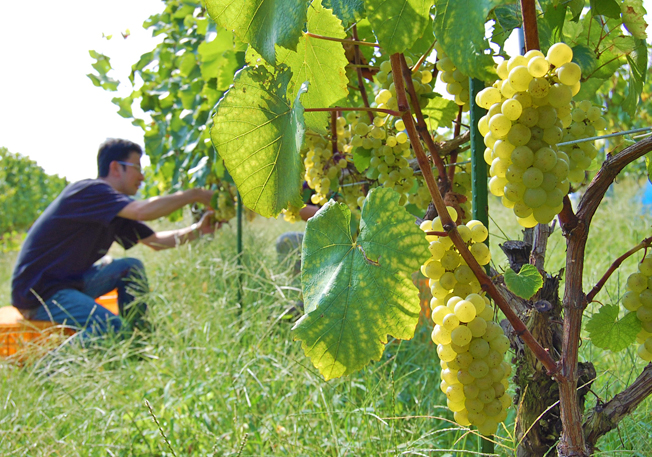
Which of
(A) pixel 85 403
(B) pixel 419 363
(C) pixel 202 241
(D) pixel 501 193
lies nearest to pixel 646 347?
(D) pixel 501 193

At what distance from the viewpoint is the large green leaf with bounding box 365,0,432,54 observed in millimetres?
526

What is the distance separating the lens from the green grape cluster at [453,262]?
0.60 meters

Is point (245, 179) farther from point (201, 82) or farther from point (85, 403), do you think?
point (201, 82)

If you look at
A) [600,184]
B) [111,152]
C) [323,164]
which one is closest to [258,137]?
[600,184]

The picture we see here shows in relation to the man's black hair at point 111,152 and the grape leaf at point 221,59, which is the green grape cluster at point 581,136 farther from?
the man's black hair at point 111,152

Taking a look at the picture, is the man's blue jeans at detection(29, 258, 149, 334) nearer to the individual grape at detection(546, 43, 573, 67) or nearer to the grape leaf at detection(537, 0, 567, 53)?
the grape leaf at detection(537, 0, 567, 53)

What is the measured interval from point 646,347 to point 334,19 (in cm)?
63

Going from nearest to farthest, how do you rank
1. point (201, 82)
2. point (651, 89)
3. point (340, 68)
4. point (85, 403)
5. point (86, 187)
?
point (340, 68), point (85, 403), point (201, 82), point (86, 187), point (651, 89)

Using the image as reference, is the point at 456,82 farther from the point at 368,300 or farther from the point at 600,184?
Answer: the point at 368,300

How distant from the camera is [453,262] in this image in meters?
0.60

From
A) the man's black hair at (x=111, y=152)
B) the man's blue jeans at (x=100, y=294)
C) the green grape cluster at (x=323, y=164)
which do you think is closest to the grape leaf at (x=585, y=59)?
the green grape cluster at (x=323, y=164)

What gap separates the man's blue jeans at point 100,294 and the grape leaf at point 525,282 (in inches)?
108

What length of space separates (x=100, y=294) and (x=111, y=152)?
1.14 metres

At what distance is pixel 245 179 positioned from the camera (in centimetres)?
63
